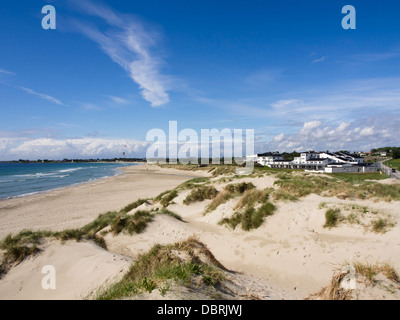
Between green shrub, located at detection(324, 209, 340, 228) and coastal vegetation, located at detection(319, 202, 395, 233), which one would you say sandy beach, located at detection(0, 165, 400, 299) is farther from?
green shrub, located at detection(324, 209, 340, 228)

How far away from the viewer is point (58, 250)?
31.5 ft

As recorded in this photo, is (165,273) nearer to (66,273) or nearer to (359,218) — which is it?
(66,273)

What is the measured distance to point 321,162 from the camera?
7562 cm

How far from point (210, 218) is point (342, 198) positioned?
8366 millimetres

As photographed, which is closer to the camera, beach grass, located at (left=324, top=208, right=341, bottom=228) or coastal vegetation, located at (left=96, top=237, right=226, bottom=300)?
coastal vegetation, located at (left=96, top=237, right=226, bottom=300)

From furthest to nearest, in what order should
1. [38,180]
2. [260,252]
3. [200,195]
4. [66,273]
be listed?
[38,180] < [200,195] < [260,252] < [66,273]

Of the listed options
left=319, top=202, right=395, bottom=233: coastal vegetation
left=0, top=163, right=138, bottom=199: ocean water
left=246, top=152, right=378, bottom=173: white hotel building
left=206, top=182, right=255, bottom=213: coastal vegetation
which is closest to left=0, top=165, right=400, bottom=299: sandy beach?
left=319, top=202, right=395, bottom=233: coastal vegetation

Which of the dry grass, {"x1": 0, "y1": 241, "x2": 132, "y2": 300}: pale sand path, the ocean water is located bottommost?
the ocean water

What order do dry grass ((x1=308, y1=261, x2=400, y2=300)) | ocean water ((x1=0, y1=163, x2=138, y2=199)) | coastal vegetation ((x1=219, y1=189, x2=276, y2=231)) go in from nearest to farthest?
dry grass ((x1=308, y1=261, x2=400, y2=300)) → coastal vegetation ((x1=219, y1=189, x2=276, y2=231)) → ocean water ((x1=0, y1=163, x2=138, y2=199))

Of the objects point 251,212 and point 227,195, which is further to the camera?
point 227,195

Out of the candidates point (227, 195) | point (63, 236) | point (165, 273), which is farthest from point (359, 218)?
point (63, 236)

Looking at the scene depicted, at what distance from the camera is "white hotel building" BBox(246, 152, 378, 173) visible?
58.0m

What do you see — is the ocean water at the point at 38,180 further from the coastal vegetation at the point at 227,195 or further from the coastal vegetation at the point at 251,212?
the coastal vegetation at the point at 251,212
